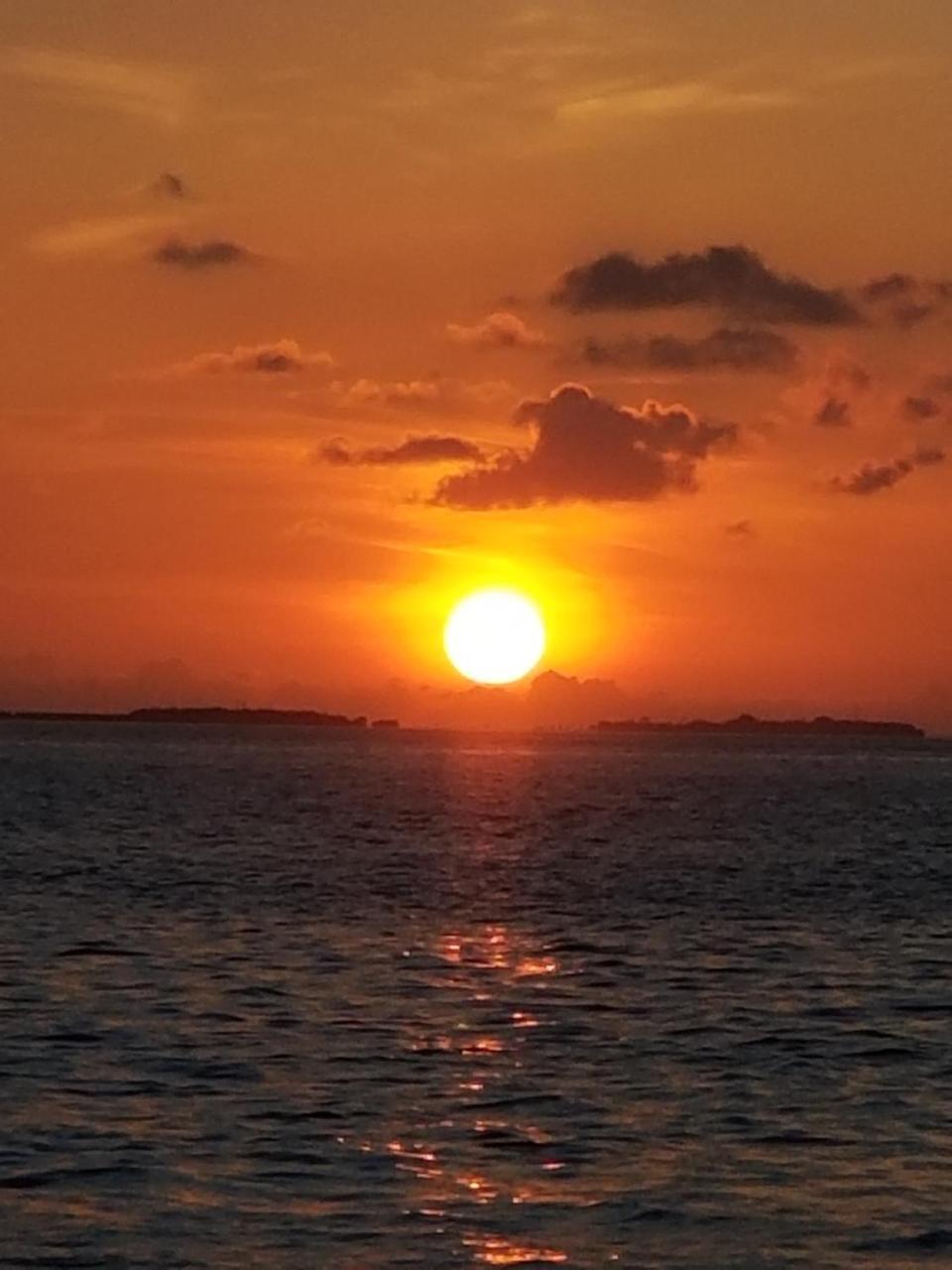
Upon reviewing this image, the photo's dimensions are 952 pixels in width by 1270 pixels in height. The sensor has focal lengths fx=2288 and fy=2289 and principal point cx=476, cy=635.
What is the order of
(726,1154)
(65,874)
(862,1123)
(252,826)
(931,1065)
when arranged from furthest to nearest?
(252,826), (65,874), (931,1065), (862,1123), (726,1154)

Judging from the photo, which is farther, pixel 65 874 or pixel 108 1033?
pixel 65 874

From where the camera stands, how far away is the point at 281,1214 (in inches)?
1017

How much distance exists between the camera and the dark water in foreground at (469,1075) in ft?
83.5

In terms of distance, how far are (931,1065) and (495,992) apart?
37.8ft

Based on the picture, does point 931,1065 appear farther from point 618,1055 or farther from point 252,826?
point 252,826

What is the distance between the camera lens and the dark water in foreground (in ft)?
83.5

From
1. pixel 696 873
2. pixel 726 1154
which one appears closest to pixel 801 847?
A: pixel 696 873

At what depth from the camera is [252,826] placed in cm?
11956

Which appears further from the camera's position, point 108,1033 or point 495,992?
point 495,992

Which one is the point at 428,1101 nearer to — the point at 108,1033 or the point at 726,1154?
the point at 726,1154

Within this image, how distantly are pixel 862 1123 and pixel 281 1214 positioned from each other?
9376 mm

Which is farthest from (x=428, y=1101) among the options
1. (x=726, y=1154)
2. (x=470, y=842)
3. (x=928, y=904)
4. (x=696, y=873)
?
(x=470, y=842)

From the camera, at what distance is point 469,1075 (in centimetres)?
3509

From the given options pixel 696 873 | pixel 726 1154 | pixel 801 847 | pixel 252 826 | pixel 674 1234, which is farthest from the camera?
pixel 252 826
